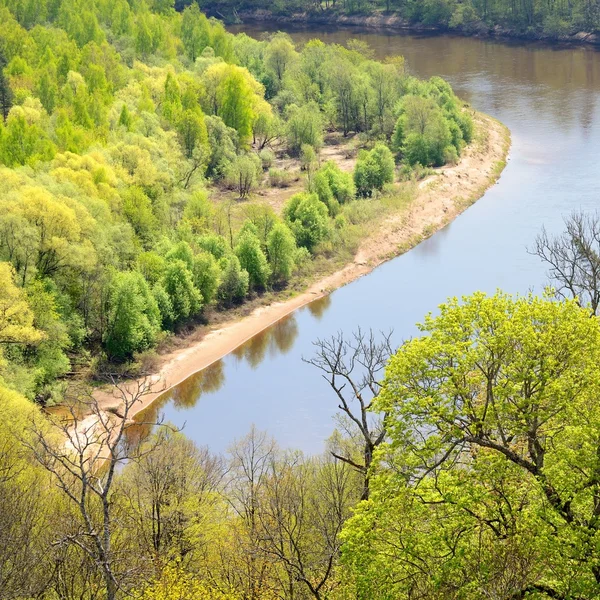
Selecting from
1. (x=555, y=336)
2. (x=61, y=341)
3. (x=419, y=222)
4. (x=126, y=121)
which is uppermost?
(x=555, y=336)

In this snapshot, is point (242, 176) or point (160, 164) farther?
point (242, 176)

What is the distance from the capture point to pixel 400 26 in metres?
134

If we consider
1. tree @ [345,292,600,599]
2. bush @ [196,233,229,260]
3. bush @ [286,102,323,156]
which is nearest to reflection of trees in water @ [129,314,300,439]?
bush @ [196,233,229,260]

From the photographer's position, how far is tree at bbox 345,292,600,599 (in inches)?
661

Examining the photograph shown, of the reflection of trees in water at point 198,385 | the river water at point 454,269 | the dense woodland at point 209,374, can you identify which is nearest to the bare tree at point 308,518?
the dense woodland at point 209,374

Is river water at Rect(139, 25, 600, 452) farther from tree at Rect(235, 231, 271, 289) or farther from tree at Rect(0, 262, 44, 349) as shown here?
tree at Rect(0, 262, 44, 349)

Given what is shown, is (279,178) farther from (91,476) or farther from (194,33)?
(91,476)

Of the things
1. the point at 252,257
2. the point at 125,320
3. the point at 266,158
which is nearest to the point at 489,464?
the point at 125,320

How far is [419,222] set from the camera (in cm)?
6594

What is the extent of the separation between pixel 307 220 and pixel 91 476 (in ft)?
143

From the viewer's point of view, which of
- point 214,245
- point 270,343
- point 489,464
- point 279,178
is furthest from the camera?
point 279,178

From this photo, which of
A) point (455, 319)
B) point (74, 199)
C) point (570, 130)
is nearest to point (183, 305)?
point (74, 199)

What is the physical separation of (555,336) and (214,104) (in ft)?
206

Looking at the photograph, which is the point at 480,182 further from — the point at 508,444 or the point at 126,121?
the point at 508,444
